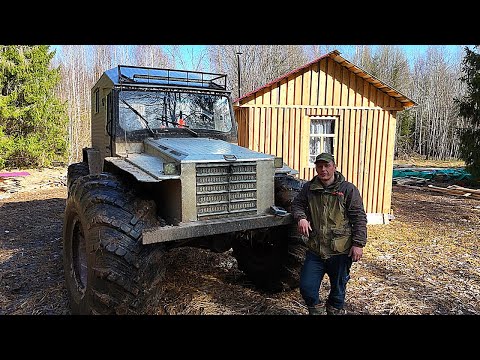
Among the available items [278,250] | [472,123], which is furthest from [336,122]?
[472,123]

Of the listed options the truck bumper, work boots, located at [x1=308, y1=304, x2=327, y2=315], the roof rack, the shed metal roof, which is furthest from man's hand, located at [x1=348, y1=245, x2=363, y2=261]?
the shed metal roof

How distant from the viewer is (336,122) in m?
9.80

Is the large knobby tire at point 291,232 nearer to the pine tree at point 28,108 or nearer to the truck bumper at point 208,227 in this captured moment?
the truck bumper at point 208,227

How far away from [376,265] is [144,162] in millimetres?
4622

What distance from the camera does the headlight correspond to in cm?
374

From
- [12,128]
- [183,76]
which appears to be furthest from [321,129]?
[12,128]

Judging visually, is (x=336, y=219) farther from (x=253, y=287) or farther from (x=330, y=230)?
(x=253, y=287)

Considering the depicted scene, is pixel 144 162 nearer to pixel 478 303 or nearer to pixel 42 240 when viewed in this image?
pixel 42 240

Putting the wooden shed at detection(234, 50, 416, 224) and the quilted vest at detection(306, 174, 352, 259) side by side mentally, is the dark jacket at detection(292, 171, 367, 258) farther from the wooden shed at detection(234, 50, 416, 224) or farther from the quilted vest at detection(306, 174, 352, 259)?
the wooden shed at detection(234, 50, 416, 224)

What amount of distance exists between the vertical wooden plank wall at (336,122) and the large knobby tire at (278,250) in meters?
4.55

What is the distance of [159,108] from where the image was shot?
17.2 ft

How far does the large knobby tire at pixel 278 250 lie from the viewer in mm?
Result: 4516

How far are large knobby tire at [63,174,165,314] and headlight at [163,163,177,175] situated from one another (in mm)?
432

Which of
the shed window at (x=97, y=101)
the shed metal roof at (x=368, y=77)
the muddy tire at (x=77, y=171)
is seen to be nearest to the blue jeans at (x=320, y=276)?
the shed window at (x=97, y=101)
